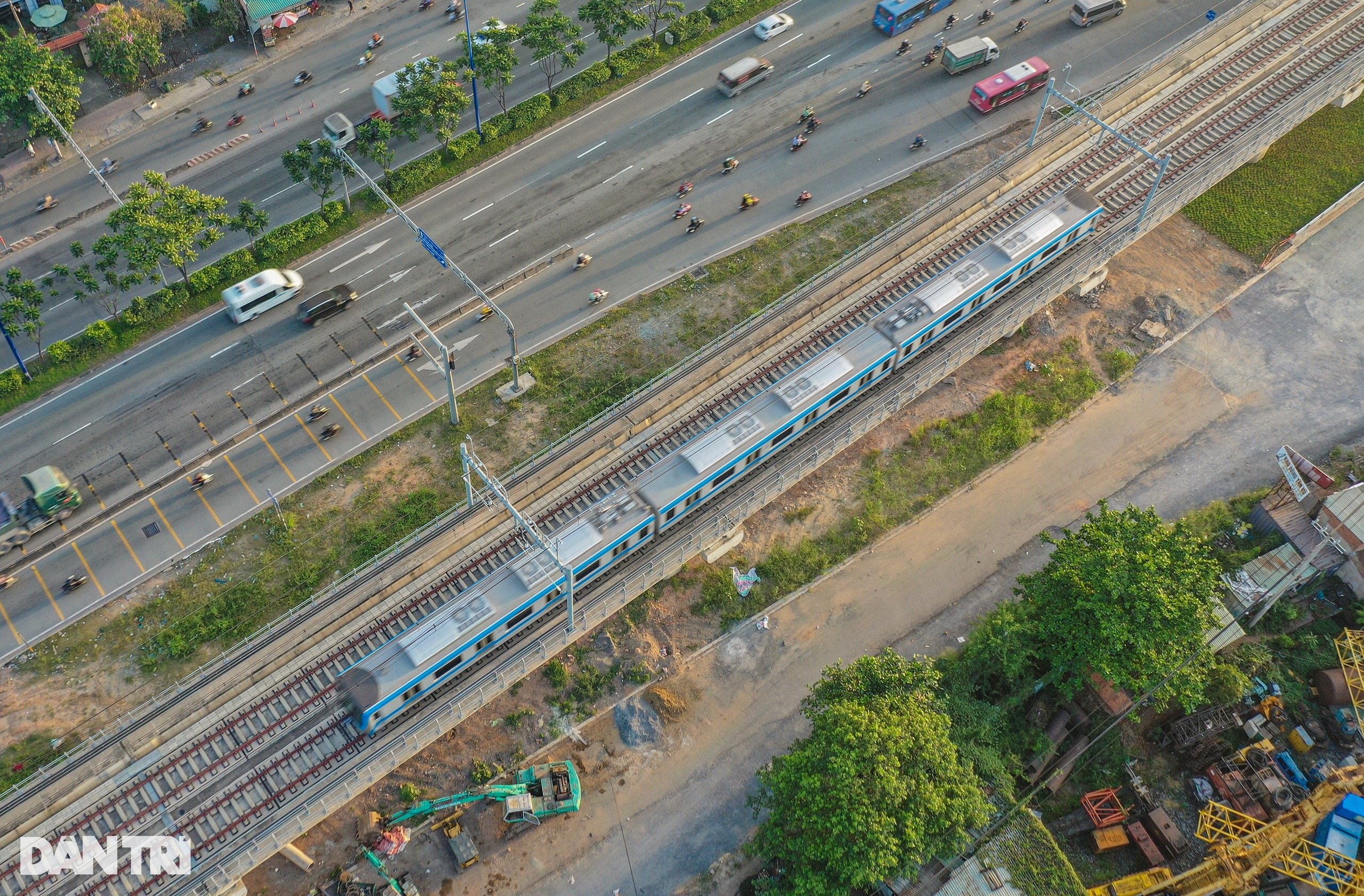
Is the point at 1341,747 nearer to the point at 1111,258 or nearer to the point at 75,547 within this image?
the point at 1111,258

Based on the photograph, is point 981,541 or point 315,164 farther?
point 315,164

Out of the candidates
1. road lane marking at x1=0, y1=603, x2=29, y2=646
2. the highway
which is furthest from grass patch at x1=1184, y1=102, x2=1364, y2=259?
road lane marking at x1=0, y1=603, x2=29, y2=646

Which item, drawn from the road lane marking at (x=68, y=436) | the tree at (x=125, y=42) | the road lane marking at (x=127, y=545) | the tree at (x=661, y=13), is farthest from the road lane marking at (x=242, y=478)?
the tree at (x=661, y=13)

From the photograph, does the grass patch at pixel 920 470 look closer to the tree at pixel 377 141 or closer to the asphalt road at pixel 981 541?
the asphalt road at pixel 981 541

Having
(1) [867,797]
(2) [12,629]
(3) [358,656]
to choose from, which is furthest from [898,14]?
(2) [12,629]

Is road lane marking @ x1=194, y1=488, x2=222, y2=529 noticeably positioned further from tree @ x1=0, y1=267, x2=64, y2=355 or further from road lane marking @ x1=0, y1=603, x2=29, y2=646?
tree @ x1=0, y1=267, x2=64, y2=355

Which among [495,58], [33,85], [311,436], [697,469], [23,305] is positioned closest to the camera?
[697,469]

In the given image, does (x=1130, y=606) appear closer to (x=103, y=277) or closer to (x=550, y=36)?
(x=550, y=36)
